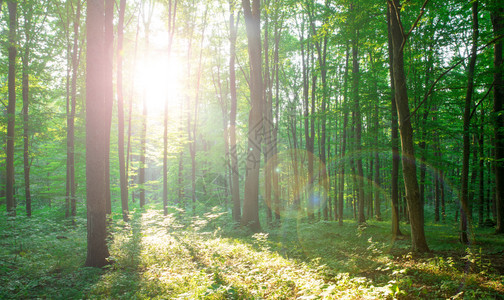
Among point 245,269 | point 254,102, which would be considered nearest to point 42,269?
point 245,269

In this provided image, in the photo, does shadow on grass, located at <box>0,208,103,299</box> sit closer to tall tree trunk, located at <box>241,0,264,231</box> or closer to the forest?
the forest

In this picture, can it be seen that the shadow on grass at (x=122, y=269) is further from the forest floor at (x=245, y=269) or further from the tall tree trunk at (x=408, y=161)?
the tall tree trunk at (x=408, y=161)

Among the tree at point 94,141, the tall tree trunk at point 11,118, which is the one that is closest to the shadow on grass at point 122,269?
the tree at point 94,141

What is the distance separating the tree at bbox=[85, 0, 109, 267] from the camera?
6.33m

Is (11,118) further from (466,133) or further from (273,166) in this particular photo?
(466,133)

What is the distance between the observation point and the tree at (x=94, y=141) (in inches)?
249

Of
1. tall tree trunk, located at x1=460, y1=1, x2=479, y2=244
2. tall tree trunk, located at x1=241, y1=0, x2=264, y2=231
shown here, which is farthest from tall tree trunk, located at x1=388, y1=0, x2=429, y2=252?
tall tree trunk, located at x1=241, y1=0, x2=264, y2=231

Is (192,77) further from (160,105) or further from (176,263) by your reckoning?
(176,263)

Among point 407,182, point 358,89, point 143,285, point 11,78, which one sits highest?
point 11,78

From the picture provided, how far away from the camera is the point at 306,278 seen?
4.79 metres

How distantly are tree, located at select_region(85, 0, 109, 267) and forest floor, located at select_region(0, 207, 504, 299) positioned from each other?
58 centimetres

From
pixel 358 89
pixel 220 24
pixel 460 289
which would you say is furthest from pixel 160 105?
pixel 460 289

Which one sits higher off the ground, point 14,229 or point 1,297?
point 14,229

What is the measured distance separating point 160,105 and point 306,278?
1905cm
